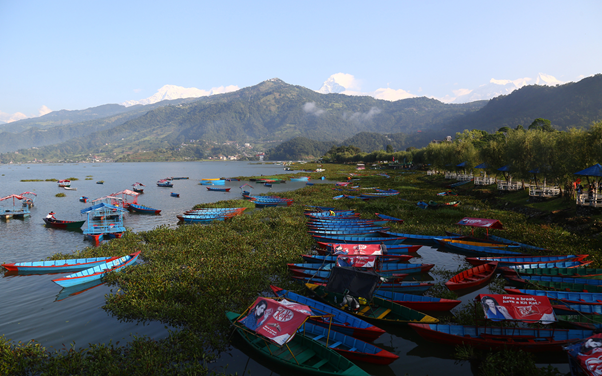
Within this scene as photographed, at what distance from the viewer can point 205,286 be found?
19.6m

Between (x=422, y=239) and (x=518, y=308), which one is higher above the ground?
(x=518, y=308)

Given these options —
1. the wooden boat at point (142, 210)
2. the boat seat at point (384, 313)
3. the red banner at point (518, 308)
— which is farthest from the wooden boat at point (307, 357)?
the wooden boat at point (142, 210)

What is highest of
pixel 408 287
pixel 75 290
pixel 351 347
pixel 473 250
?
pixel 351 347

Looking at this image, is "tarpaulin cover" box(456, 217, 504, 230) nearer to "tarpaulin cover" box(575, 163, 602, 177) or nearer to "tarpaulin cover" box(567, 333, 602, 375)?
"tarpaulin cover" box(575, 163, 602, 177)

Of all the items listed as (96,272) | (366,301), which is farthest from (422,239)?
(96,272)

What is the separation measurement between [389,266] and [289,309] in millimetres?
12598

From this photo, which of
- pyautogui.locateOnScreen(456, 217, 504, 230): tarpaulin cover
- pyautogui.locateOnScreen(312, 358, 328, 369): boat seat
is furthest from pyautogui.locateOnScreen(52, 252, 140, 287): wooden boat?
pyautogui.locateOnScreen(456, 217, 504, 230): tarpaulin cover

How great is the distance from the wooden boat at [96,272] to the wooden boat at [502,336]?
2202 centimetres

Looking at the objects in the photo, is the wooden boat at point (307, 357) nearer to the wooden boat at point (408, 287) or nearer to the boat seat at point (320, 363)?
the boat seat at point (320, 363)

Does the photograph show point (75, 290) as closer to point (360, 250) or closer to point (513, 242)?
point (360, 250)

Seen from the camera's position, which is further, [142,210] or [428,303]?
[142,210]

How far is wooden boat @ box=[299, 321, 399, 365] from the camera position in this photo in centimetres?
1163

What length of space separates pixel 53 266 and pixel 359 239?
87.5ft

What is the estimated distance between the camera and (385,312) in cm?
1516
